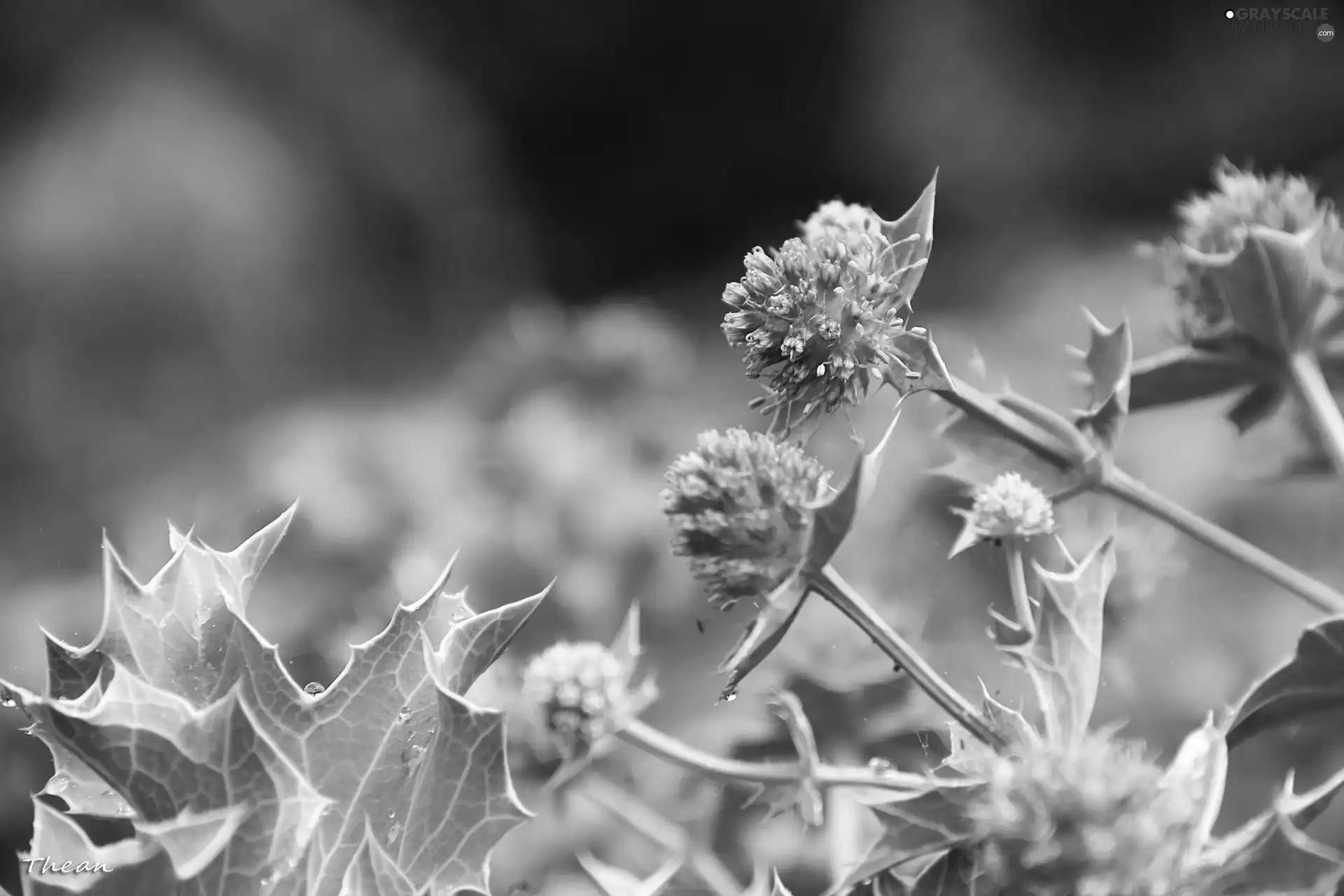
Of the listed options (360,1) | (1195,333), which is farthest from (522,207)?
(1195,333)

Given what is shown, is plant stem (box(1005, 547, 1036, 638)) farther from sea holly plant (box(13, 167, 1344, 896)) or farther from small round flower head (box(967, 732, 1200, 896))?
small round flower head (box(967, 732, 1200, 896))

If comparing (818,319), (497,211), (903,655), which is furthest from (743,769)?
(497,211)

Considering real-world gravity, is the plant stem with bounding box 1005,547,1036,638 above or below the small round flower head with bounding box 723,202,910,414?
below

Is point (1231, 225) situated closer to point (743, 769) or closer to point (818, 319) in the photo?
point (818, 319)

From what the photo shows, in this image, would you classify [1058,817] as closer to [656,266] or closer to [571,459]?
[571,459]

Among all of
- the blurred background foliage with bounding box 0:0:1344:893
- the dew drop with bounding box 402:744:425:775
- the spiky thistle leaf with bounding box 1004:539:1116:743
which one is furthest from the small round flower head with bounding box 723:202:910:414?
the blurred background foliage with bounding box 0:0:1344:893
